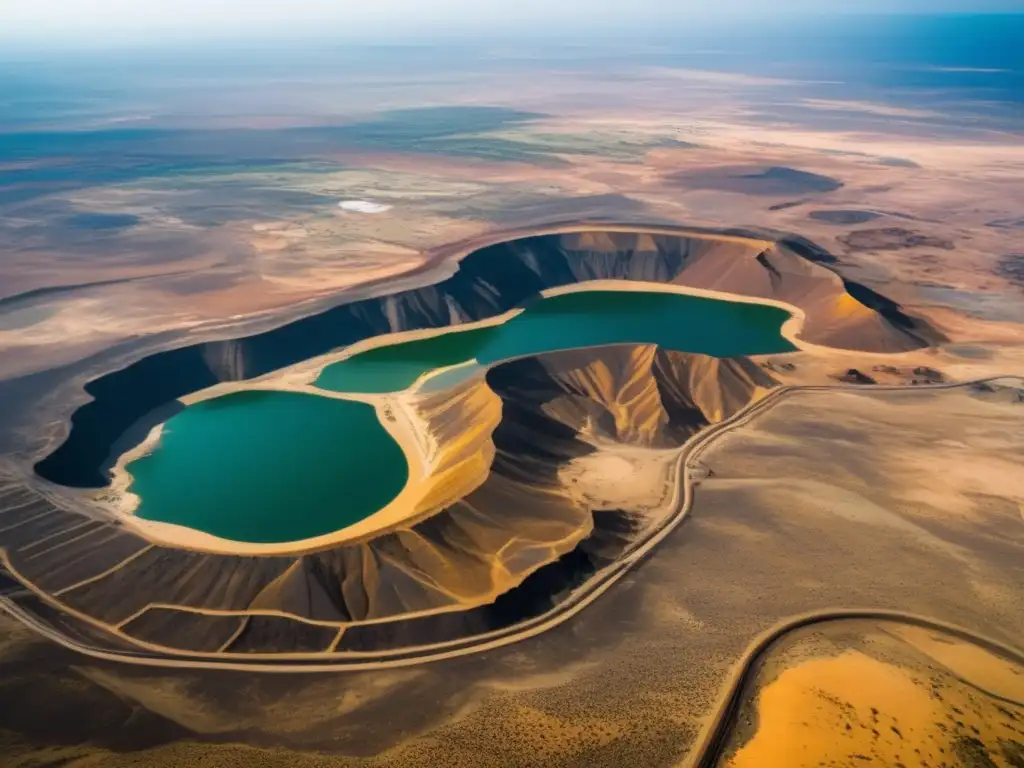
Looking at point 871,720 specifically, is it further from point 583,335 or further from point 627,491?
point 583,335

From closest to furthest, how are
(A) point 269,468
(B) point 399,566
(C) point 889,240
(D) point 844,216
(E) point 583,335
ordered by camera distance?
(B) point 399,566 < (A) point 269,468 < (E) point 583,335 < (C) point 889,240 < (D) point 844,216

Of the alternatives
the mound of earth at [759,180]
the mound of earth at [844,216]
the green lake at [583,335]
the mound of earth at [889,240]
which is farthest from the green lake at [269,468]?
the mound of earth at [759,180]

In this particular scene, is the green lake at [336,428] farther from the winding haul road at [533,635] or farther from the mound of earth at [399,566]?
the winding haul road at [533,635]

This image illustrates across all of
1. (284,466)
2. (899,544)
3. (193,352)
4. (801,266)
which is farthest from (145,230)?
(899,544)

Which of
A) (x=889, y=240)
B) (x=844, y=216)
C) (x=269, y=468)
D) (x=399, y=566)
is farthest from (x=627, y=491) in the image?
(x=844, y=216)

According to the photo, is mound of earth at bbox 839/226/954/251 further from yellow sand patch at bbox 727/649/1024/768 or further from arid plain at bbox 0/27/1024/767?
yellow sand patch at bbox 727/649/1024/768

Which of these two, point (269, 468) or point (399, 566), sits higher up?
point (399, 566)

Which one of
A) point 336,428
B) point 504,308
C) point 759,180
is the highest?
point 336,428
